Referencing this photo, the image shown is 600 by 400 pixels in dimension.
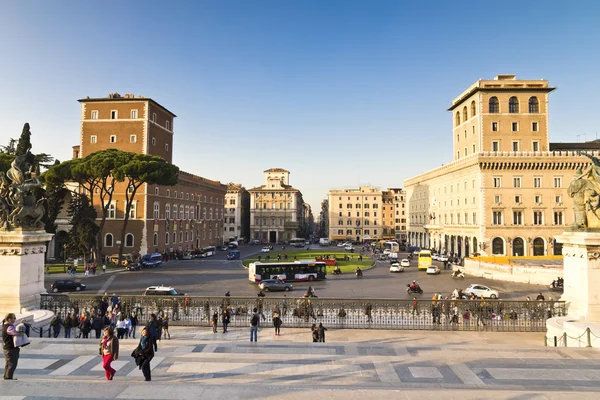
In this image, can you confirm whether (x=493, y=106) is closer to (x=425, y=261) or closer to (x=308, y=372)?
Answer: (x=425, y=261)

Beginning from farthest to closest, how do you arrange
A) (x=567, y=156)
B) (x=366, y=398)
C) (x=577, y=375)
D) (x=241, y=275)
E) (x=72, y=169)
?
1. (x=567, y=156)
2. (x=72, y=169)
3. (x=241, y=275)
4. (x=577, y=375)
5. (x=366, y=398)

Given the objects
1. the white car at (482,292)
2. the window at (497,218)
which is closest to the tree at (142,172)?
the white car at (482,292)

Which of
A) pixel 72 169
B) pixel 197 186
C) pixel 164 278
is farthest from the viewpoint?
pixel 197 186

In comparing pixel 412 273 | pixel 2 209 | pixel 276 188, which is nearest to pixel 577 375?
pixel 2 209

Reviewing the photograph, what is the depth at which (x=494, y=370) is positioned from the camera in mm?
10141

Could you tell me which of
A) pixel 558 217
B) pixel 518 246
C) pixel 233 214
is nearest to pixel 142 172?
pixel 518 246

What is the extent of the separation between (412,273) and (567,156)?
29281 millimetres

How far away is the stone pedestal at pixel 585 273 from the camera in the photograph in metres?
14.4

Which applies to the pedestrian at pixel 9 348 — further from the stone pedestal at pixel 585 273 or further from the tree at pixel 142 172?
the tree at pixel 142 172

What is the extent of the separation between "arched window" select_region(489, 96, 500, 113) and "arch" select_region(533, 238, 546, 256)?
20.7m

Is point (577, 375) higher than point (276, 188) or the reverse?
the reverse

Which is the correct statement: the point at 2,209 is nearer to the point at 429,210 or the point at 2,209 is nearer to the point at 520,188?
the point at 520,188

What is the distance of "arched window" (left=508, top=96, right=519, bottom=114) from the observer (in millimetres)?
60797

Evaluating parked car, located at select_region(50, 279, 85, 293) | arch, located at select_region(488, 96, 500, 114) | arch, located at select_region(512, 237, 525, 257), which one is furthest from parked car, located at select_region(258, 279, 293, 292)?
arch, located at select_region(488, 96, 500, 114)
